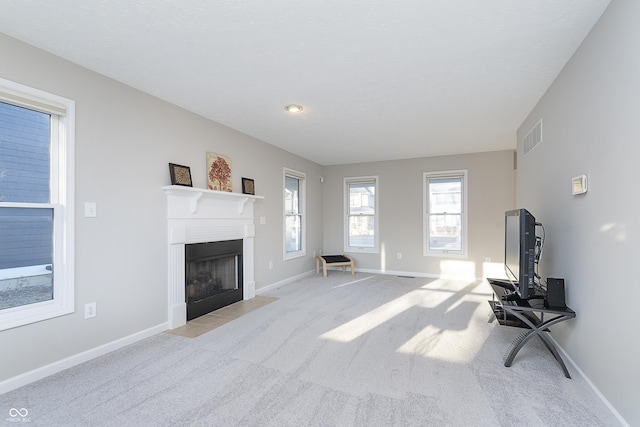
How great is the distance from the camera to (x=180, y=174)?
3336 mm

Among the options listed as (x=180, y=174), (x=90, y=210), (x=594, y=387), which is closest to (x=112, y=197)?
(x=90, y=210)

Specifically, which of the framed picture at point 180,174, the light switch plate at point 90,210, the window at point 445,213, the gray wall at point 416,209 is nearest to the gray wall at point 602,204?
the gray wall at point 416,209

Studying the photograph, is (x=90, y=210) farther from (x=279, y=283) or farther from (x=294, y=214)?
(x=294, y=214)

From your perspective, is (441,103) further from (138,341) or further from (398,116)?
(138,341)

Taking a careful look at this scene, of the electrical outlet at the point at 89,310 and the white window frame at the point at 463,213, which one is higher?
the white window frame at the point at 463,213

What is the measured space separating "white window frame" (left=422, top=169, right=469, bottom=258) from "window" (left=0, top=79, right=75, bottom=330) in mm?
5455

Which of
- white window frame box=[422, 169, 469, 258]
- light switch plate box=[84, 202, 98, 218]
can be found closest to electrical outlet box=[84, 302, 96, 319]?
light switch plate box=[84, 202, 98, 218]

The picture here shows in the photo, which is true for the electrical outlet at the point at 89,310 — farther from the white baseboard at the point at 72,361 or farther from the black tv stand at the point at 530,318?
the black tv stand at the point at 530,318

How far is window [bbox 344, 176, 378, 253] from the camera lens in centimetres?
653

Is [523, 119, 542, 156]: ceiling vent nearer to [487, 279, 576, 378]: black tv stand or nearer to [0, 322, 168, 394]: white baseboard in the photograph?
[487, 279, 576, 378]: black tv stand

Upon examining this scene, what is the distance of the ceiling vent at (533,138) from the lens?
317 cm

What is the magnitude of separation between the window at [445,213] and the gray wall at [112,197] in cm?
434

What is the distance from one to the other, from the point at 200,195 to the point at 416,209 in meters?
4.24

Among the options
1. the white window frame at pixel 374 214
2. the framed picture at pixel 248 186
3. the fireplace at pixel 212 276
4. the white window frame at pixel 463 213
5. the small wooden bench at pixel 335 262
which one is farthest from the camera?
the white window frame at pixel 374 214
